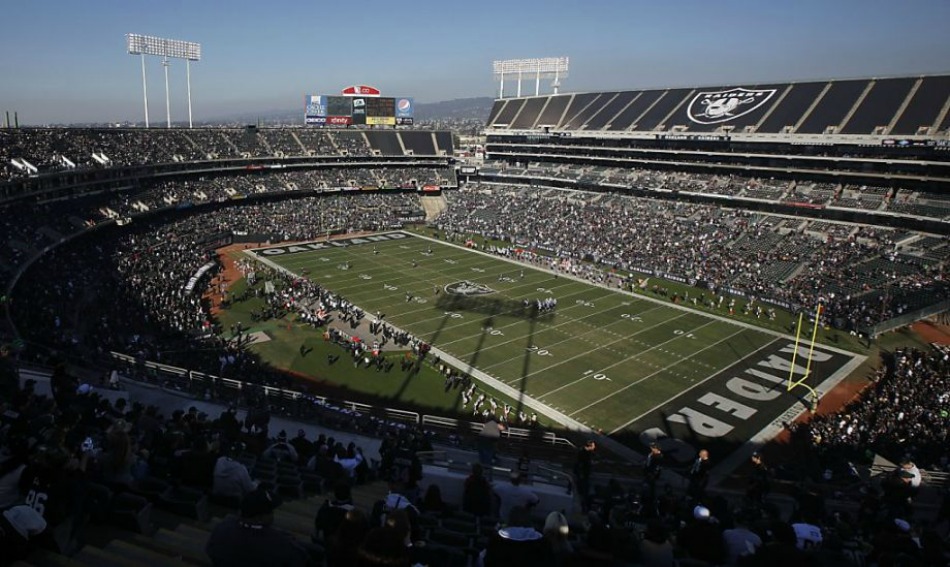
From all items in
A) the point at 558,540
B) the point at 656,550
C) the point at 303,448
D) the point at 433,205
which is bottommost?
the point at 303,448

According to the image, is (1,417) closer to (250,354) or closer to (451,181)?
(250,354)

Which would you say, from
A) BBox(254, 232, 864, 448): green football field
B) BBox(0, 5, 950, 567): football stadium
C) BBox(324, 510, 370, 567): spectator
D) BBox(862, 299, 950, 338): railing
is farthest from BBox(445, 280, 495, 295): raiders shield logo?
BBox(324, 510, 370, 567): spectator

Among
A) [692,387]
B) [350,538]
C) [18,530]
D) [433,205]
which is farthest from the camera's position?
[433,205]

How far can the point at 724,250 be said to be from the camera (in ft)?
144

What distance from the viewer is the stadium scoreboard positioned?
75125 millimetres

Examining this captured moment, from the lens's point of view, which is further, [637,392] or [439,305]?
[439,305]

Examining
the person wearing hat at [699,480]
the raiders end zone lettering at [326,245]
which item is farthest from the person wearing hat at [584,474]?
the raiders end zone lettering at [326,245]

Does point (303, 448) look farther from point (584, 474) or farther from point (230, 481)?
point (584, 474)

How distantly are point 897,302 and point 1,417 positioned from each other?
38023mm

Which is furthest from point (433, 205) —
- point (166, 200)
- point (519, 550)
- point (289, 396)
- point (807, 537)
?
point (519, 550)

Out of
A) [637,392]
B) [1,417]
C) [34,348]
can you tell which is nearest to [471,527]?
[1,417]

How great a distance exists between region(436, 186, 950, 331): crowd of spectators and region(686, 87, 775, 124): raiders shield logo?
9834mm

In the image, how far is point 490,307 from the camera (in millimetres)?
35344

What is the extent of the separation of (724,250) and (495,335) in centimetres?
2258
